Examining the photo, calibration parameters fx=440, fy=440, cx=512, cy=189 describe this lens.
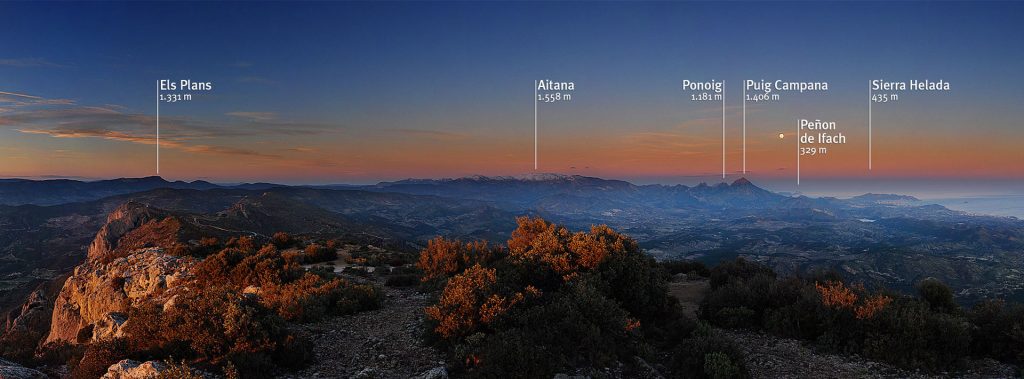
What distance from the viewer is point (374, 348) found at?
9805 millimetres

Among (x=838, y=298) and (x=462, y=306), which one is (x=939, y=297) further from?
(x=462, y=306)

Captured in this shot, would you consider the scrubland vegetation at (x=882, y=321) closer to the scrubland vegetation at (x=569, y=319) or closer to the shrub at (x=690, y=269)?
the scrubland vegetation at (x=569, y=319)

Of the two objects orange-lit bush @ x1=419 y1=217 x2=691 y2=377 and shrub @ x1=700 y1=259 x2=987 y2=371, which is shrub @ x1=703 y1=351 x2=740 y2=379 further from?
shrub @ x1=700 y1=259 x2=987 y2=371

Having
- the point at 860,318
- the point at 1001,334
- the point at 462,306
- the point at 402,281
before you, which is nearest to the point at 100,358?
the point at 462,306

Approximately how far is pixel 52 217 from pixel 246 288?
246m

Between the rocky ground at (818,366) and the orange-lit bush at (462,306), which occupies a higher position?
the orange-lit bush at (462,306)

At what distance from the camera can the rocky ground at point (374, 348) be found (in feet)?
28.1

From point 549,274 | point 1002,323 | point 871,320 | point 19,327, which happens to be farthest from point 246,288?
point 19,327

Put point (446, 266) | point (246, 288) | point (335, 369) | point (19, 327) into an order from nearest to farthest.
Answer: point (335, 369) → point (246, 288) → point (446, 266) → point (19, 327)

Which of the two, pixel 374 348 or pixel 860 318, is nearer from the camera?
pixel 374 348

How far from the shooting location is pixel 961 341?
9.30m

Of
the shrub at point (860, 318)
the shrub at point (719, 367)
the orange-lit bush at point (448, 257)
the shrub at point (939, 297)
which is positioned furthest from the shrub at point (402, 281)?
the shrub at point (939, 297)

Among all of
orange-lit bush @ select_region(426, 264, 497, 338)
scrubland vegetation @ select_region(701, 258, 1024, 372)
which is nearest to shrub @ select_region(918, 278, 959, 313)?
scrubland vegetation @ select_region(701, 258, 1024, 372)

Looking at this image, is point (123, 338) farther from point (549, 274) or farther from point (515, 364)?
point (549, 274)
